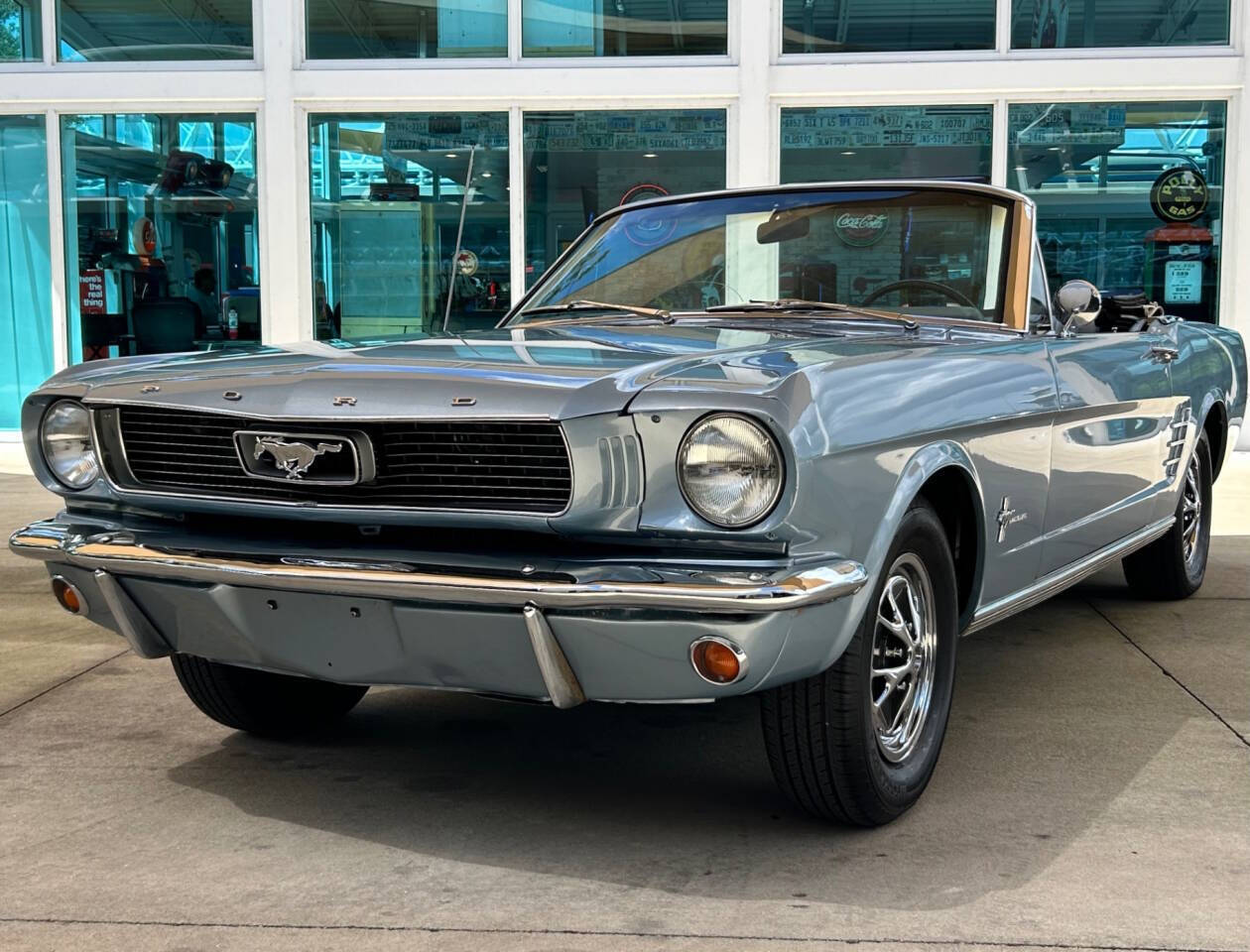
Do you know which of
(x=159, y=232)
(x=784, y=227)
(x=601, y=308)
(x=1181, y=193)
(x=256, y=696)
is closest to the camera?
(x=256, y=696)

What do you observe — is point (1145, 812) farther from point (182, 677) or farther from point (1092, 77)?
point (1092, 77)

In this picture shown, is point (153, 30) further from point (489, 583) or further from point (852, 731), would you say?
point (852, 731)

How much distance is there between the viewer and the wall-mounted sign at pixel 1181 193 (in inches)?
433

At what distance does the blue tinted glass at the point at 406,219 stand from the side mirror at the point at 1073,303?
7.32 metres

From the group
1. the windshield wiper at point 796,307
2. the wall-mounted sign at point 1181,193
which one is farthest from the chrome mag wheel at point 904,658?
the wall-mounted sign at point 1181,193

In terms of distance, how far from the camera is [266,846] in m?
3.06

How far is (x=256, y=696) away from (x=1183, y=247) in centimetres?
920

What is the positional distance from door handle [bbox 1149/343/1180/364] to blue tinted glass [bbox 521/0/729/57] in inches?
272

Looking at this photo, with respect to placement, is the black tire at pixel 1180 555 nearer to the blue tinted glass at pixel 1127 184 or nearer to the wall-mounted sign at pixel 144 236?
the blue tinted glass at pixel 1127 184

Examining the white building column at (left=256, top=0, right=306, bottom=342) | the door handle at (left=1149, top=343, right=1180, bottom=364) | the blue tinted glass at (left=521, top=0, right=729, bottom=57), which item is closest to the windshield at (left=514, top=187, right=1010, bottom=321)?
the door handle at (left=1149, top=343, right=1180, bottom=364)

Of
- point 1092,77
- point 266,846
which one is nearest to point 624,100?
point 1092,77

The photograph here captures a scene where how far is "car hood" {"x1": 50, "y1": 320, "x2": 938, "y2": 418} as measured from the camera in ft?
9.03

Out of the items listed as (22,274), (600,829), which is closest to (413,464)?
(600,829)

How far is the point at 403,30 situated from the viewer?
1138 cm
